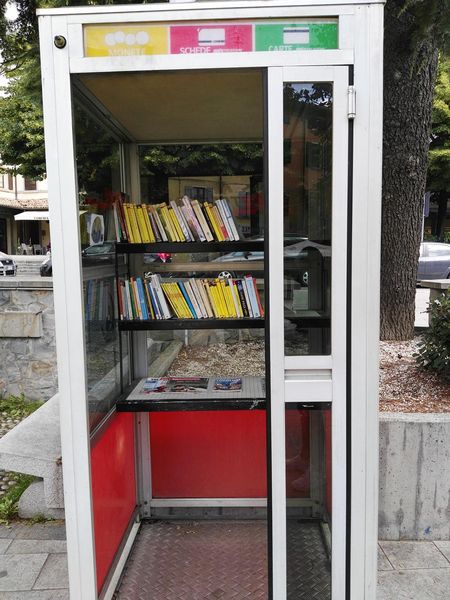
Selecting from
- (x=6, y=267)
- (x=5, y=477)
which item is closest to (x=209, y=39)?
(x=5, y=477)

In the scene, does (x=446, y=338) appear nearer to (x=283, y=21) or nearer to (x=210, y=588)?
(x=210, y=588)

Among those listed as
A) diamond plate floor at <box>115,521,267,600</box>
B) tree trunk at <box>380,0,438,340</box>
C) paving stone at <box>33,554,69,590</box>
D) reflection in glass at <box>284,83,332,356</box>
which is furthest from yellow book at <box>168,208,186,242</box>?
tree trunk at <box>380,0,438,340</box>

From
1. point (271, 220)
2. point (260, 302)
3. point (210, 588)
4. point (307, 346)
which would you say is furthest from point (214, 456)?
point (271, 220)

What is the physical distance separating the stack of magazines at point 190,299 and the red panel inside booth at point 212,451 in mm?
717

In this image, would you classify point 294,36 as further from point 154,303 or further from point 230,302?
point 154,303

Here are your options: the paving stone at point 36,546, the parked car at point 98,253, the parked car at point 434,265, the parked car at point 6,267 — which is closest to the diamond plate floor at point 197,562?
the paving stone at point 36,546

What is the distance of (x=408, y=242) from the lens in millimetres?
5348

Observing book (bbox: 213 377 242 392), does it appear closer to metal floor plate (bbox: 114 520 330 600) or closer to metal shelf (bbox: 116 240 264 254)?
metal shelf (bbox: 116 240 264 254)

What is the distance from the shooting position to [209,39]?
191cm

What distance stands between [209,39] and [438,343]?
2.82 metres

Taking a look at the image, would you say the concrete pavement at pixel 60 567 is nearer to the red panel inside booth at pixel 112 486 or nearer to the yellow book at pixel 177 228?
the red panel inside booth at pixel 112 486

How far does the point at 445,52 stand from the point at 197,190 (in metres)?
2.21

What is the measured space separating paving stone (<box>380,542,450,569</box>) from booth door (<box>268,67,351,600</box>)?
89 centimetres

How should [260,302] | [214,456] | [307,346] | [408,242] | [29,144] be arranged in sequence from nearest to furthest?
[307,346]
[260,302]
[214,456]
[408,242]
[29,144]
